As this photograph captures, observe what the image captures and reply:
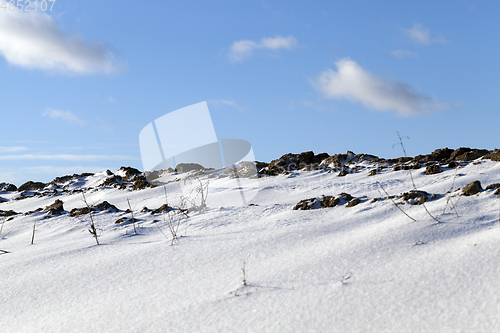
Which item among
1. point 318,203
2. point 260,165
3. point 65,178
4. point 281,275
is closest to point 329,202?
point 318,203

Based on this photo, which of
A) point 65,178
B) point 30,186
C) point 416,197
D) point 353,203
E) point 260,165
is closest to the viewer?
point 416,197

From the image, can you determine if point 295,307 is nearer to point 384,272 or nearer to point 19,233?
point 384,272

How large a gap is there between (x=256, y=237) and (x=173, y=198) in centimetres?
451

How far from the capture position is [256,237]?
9.46ft

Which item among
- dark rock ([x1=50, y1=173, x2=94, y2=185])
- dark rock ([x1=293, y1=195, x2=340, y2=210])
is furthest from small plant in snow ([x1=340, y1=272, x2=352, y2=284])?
dark rock ([x1=50, y1=173, x2=94, y2=185])

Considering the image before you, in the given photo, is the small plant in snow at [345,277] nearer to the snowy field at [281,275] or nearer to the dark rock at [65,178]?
the snowy field at [281,275]

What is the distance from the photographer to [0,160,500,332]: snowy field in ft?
5.39

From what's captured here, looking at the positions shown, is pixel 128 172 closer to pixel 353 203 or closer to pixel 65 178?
pixel 65 178

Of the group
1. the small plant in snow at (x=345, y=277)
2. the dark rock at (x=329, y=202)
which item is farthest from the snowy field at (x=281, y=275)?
the dark rock at (x=329, y=202)

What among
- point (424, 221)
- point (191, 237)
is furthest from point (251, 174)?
point (424, 221)

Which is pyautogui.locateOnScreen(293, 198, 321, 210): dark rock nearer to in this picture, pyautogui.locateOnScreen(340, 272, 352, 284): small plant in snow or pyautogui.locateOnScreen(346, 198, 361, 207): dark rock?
pyautogui.locateOnScreen(346, 198, 361, 207): dark rock

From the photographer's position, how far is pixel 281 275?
6.84ft

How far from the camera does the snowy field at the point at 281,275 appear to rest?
1642mm

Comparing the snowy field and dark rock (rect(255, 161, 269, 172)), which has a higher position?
dark rock (rect(255, 161, 269, 172))
